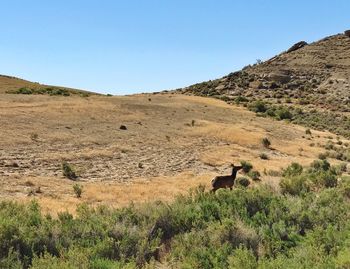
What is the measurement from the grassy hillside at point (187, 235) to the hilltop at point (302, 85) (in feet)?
128

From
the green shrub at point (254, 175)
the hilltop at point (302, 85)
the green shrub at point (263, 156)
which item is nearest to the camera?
the green shrub at point (254, 175)

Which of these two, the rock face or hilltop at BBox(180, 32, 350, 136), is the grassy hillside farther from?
the rock face

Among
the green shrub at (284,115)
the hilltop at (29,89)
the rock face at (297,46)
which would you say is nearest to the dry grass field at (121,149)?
the green shrub at (284,115)

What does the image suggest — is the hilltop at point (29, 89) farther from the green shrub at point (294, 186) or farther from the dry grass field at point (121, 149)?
the green shrub at point (294, 186)

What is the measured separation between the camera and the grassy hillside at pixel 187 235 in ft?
28.3

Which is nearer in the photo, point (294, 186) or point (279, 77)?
point (294, 186)

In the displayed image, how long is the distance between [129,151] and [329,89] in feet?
191

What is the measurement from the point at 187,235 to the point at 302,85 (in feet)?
238

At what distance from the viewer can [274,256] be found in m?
9.75

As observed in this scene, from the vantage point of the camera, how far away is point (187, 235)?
1031cm

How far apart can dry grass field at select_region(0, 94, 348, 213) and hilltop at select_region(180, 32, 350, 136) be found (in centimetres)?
1514

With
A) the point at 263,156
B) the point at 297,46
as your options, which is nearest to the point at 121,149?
the point at 263,156

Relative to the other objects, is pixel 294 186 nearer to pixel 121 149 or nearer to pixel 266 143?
pixel 121 149

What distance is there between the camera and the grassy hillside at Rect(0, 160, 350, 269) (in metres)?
8.62
